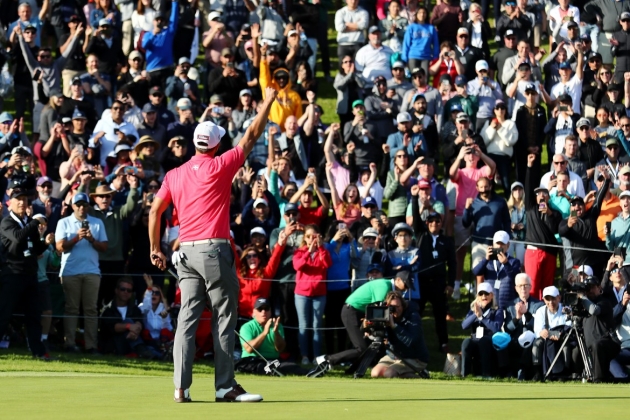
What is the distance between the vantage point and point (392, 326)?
15961 mm

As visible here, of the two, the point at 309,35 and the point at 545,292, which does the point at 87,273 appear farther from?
the point at 309,35

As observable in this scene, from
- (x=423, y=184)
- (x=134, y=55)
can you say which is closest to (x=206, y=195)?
(x=423, y=184)

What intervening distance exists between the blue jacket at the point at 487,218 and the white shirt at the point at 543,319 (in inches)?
105

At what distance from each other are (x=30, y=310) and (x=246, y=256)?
3473mm

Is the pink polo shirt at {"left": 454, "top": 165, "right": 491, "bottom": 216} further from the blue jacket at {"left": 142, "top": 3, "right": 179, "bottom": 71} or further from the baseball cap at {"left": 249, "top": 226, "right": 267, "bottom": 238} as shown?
the blue jacket at {"left": 142, "top": 3, "right": 179, "bottom": 71}

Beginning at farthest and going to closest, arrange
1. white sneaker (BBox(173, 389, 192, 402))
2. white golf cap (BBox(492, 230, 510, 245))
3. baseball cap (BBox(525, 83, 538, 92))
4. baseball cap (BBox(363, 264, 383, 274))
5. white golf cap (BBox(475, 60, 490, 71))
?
white golf cap (BBox(475, 60, 490, 71)) → baseball cap (BBox(525, 83, 538, 92)) → white golf cap (BBox(492, 230, 510, 245)) → baseball cap (BBox(363, 264, 383, 274)) → white sneaker (BBox(173, 389, 192, 402))

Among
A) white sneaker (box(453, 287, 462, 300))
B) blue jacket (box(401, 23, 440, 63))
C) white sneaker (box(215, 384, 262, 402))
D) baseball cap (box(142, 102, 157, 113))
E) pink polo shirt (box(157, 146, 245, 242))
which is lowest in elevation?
white sneaker (box(453, 287, 462, 300))

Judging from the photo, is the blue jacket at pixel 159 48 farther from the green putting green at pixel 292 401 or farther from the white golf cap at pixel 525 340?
the green putting green at pixel 292 401

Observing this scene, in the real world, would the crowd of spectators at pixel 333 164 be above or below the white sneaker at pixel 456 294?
above

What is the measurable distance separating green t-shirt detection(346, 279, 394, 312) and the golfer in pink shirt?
25.5 ft

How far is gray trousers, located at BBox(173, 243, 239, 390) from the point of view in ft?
29.5

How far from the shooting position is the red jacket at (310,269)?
57.4 feet

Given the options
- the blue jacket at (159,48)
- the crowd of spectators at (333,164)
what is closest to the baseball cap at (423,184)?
the crowd of spectators at (333,164)

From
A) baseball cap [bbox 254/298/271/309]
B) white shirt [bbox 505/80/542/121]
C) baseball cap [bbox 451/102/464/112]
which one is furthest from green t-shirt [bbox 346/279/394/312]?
white shirt [bbox 505/80/542/121]
